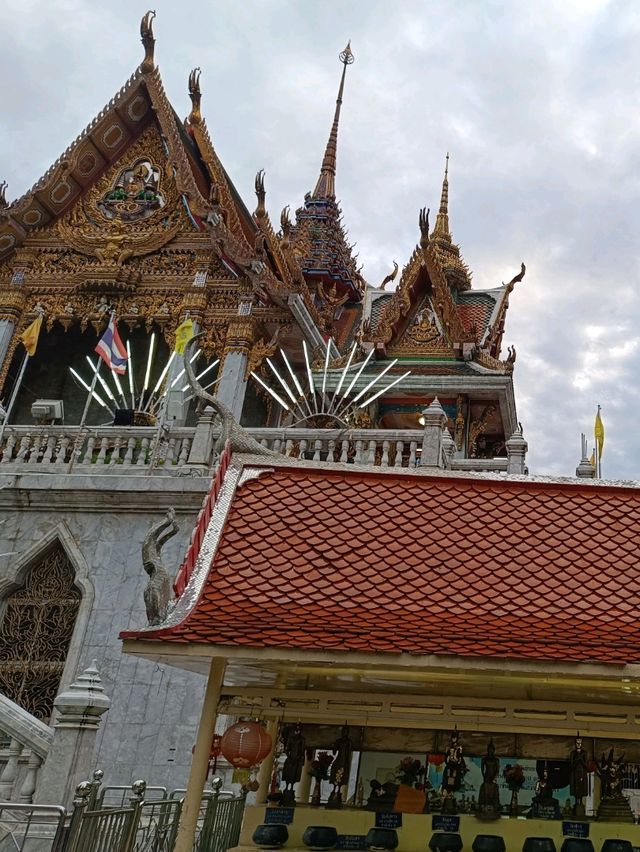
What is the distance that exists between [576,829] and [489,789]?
25.5 inches

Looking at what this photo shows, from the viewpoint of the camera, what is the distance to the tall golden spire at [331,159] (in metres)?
27.3

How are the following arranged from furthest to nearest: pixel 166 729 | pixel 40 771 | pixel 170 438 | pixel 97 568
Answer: pixel 170 438 < pixel 97 568 < pixel 166 729 < pixel 40 771

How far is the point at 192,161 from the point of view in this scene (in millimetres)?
18047

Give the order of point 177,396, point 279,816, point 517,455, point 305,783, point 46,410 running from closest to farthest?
Result: point 279,816 → point 305,783 → point 517,455 → point 177,396 → point 46,410

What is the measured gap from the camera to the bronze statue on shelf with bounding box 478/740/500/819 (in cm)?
641

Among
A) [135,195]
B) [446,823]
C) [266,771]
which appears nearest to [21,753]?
[266,771]

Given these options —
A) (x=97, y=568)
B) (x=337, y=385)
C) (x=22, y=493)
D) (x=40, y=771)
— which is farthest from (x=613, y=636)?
(x=337, y=385)

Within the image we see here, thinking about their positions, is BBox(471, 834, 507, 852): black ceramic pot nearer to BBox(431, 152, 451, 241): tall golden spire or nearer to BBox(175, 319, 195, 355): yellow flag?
BBox(175, 319, 195, 355): yellow flag

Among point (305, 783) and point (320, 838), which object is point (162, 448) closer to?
point (305, 783)

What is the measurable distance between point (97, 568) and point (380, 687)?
573cm

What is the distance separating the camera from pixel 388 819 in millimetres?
6473

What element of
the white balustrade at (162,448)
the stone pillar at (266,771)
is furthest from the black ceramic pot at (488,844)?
the white balustrade at (162,448)

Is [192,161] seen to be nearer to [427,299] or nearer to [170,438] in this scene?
[427,299]

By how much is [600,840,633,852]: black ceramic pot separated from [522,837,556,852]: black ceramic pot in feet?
1.10
